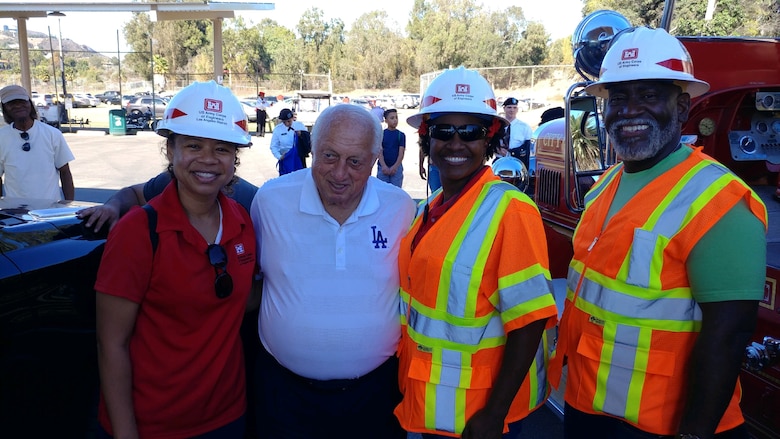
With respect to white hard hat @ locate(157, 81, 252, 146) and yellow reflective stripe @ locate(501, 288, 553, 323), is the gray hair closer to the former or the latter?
white hard hat @ locate(157, 81, 252, 146)

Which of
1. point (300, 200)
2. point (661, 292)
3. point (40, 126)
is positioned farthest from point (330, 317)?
point (40, 126)

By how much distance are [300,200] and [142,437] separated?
3.19ft

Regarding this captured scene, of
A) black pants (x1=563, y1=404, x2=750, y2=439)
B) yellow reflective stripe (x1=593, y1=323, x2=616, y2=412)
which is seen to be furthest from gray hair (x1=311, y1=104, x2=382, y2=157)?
black pants (x1=563, y1=404, x2=750, y2=439)

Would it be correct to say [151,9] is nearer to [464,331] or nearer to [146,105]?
[146,105]

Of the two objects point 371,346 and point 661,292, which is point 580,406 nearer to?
point 661,292

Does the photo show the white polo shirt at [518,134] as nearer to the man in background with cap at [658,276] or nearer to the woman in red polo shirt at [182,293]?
the man in background with cap at [658,276]

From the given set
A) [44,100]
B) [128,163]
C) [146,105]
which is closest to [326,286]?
[128,163]

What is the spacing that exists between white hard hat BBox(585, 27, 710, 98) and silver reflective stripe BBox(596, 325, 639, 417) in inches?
32.6

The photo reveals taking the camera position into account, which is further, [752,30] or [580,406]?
[752,30]

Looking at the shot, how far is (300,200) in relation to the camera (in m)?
2.22

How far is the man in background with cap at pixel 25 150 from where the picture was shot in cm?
508

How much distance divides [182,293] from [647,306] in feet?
4.67

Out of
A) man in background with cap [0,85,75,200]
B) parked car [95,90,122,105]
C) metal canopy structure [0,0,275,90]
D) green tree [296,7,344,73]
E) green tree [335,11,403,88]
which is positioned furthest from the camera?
green tree [296,7,344,73]

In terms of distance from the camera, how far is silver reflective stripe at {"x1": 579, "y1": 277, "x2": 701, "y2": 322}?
1.69 metres
